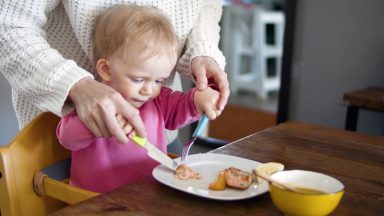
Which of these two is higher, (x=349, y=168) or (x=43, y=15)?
(x=43, y=15)

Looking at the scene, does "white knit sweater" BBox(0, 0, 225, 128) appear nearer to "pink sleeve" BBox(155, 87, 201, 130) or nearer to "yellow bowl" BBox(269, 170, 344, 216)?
"pink sleeve" BBox(155, 87, 201, 130)

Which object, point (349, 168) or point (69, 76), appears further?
point (349, 168)

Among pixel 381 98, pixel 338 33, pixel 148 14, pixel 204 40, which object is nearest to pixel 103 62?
pixel 148 14

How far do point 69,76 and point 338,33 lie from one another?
5.91 feet

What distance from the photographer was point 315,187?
0.74 metres

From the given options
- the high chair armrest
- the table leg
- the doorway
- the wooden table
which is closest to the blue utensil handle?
the wooden table

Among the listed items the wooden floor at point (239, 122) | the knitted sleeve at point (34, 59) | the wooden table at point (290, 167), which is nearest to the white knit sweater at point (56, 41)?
the knitted sleeve at point (34, 59)

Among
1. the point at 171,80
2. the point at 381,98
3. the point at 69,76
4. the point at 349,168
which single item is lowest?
the point at 381,98

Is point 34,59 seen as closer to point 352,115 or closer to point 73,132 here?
point 73,132

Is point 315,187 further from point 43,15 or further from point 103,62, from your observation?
point 43,15

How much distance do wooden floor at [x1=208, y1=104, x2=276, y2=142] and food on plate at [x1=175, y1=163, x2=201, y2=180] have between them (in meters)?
2.62

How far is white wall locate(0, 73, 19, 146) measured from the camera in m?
2.27

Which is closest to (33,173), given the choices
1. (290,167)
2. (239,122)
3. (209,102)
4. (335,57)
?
(209,102)

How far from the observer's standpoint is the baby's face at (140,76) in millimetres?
986
